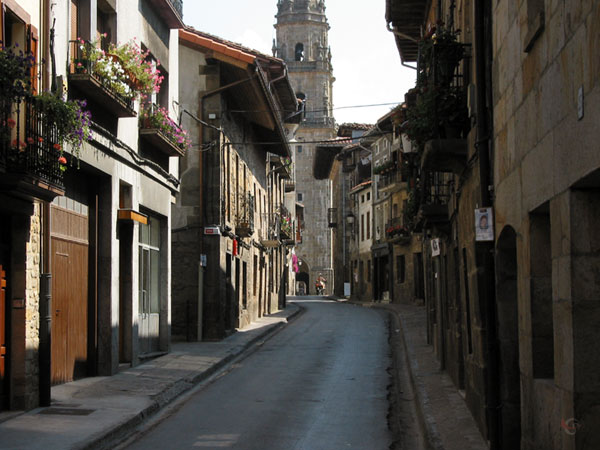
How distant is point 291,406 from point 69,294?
396cm

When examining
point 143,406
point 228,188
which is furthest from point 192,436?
point 228,188

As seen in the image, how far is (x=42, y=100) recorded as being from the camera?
10.7 meters

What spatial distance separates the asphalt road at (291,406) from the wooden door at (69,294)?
2039 millimetres

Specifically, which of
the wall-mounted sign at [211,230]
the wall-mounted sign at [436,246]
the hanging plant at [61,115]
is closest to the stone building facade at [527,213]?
the wall-mounted sign at [436,246]

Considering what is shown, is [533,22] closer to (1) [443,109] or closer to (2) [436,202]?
(1) [443,109]

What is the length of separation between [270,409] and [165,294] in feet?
24.0

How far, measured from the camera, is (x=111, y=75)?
13953mm

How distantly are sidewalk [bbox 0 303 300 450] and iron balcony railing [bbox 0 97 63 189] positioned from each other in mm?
2779

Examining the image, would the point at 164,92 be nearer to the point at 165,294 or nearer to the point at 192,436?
the point at 165,294

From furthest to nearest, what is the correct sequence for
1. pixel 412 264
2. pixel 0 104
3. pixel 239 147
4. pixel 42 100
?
pixel 412 264 → pixel 239 147 → pixel 42 100 → pixel 0 104

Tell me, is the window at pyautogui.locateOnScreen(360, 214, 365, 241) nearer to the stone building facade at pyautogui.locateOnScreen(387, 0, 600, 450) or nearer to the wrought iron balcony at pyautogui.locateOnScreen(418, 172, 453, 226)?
the wrought iron balcony at pyautogui.locateOnScreen(418, 172, 453, 226)

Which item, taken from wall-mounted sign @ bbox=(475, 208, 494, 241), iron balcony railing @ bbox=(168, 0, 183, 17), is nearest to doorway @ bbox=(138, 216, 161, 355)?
iron balcony railing @ bbox=(168, 0, 183, 17)

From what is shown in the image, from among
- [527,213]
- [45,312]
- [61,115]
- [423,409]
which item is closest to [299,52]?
[45,312]

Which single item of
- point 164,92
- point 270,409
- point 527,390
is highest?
point 164,92
